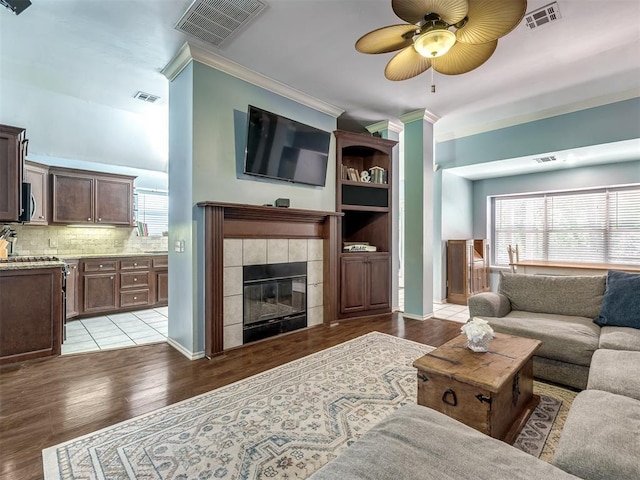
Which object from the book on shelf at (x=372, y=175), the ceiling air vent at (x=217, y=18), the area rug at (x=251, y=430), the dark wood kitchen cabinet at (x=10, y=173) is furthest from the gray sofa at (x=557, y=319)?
the dark wood kitchen cabinet at (x=10, y=173)

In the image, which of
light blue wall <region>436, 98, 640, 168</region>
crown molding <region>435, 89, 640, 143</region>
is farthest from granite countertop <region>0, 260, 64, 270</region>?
crown molding <region>435, 89, 640, 143</region>

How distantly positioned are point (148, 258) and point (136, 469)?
4.18 meters

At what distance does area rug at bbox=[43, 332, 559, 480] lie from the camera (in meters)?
1.58

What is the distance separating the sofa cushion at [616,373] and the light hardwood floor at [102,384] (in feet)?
Answer: 5.53

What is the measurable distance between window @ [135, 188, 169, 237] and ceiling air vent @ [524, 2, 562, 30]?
5546 mm

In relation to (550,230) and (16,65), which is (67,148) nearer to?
(16,65)

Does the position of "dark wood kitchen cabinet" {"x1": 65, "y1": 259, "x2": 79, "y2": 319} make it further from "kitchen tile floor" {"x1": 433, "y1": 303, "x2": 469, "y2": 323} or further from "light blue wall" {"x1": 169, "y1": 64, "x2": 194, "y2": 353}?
"kitchen tile floor" {"x1": 433, "y1": 303, "x2": 469, "y2": 323}

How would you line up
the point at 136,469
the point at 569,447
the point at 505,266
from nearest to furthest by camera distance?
the point at 569,447, the point at 136,469, the point at 505,266

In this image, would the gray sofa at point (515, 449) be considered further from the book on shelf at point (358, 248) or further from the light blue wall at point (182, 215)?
the book on shelf at point (358, 248)

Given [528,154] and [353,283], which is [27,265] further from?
[528,154]

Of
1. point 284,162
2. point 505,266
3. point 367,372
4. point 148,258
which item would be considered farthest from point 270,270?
point 505,266

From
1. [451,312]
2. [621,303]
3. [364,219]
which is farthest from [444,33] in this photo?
[451,312]

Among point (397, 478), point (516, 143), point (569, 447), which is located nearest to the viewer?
point (397, 478)

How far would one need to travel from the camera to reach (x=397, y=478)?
3.03 ft
